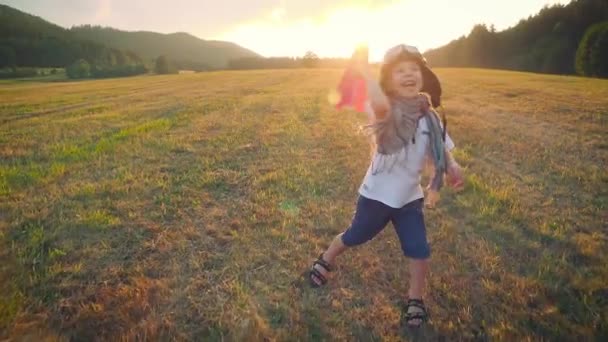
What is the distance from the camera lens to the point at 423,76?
304cm

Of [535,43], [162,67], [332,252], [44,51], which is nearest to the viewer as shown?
[332,252]

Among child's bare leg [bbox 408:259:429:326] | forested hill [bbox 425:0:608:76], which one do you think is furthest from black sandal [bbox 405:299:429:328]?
forested hill [bbox 425:0:608:76]

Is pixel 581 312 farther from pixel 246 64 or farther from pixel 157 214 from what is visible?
pixel 246 64

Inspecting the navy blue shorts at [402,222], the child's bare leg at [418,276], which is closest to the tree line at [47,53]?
the navy blue shorts at [402,222]

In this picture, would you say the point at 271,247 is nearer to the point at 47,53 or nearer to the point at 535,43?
the point at 535,43

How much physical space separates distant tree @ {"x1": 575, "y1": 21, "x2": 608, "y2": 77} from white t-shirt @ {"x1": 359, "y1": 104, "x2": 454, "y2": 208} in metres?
57.0

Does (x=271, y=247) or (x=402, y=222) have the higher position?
(x=402, y=222)

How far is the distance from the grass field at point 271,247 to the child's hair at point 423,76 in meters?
1.80

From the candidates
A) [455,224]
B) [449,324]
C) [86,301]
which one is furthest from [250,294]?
[455,224]

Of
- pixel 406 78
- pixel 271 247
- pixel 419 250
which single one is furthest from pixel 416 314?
pixel 406 78

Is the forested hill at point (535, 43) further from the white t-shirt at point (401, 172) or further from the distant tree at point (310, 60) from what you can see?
the white t-shirt at point (401, 172)

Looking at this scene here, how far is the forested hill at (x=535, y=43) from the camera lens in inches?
2443

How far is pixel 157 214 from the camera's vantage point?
505 cm

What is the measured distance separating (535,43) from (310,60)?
44.4 meters
